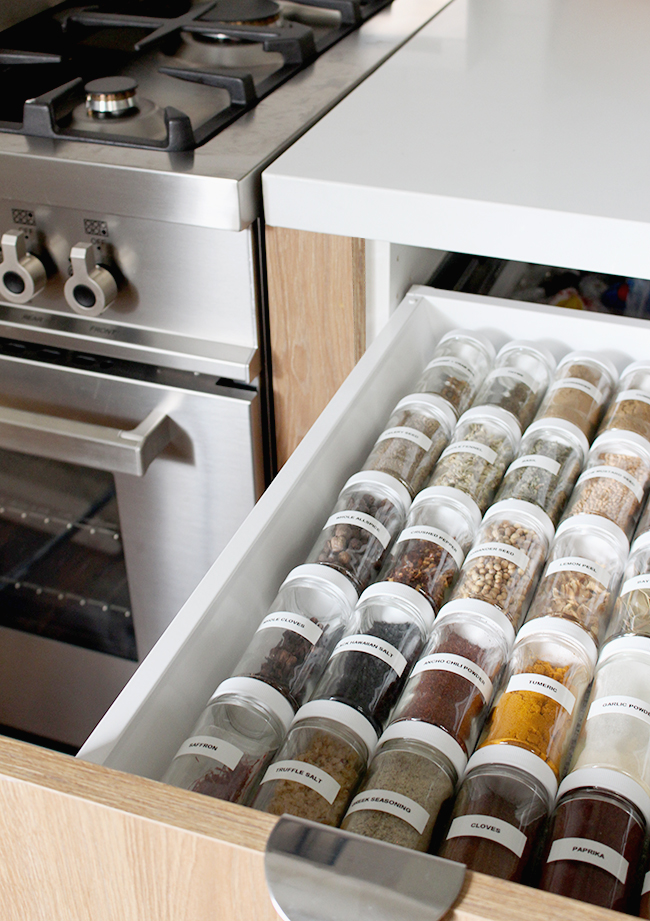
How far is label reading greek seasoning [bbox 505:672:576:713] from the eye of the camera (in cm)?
58

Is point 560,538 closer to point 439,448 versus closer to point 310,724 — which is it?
point 439,448

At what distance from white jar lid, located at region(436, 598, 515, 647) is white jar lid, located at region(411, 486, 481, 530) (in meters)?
0.11

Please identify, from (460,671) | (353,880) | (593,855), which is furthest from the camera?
(460,671)

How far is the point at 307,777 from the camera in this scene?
0.53 metres

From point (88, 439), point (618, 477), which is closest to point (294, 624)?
point (618, 477)

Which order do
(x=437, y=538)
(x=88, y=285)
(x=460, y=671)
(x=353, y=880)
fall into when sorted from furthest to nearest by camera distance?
(x=88, y=285) → (x=437, y=538) → (x=460, y=671) → (x=353, y=880)

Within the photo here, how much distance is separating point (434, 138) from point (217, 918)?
30.2 inches

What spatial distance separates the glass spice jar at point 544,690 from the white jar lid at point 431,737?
0.07 feet

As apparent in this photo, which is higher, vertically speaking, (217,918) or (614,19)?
(614,19)

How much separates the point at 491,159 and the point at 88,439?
526 millimetres

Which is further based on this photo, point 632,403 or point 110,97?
point 110,97

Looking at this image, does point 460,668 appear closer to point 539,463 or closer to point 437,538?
point 437,538

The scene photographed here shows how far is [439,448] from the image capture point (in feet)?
2.76

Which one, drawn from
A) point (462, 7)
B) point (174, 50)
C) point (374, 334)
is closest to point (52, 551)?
point (374, 334)
